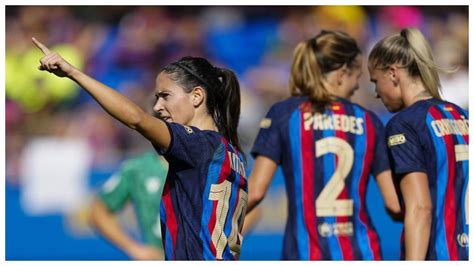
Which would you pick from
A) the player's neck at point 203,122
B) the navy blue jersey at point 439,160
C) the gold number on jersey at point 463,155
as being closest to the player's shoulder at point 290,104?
the navy blue jersey at point 439,160

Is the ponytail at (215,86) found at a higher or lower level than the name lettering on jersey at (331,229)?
higher

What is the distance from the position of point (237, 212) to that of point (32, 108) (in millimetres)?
8519

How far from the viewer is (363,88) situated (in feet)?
37.8

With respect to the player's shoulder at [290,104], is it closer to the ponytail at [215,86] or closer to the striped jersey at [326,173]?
the striped jersey at [326,173]

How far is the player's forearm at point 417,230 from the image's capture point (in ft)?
15.5

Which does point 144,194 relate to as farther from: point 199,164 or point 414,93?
point 199,164

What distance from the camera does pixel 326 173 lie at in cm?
537

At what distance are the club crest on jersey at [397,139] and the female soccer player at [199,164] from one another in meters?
1.18

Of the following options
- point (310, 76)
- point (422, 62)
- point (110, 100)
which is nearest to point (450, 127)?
point (422, 62)

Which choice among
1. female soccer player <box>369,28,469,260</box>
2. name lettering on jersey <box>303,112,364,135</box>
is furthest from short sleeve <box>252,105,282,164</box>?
female soccer player <box>369,28,469,260</box>

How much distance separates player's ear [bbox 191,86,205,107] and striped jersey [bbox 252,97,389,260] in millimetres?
1563

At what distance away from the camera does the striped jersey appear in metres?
5.37

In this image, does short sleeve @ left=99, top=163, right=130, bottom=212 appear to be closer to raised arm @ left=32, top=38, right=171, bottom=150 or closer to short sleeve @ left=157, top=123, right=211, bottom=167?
short sleeve @ left=157, top=123, right=211, bottom=167

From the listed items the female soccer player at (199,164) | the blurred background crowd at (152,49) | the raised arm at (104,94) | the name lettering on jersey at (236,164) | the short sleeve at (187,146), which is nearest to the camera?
the raised arm at (104,94)
